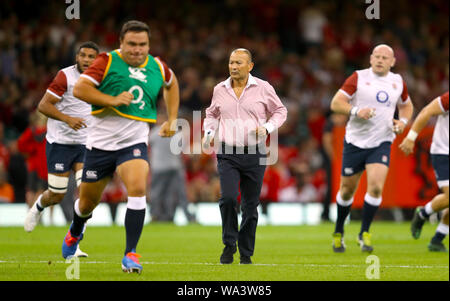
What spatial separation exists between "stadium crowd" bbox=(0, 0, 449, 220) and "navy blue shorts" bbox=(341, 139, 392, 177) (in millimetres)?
8682

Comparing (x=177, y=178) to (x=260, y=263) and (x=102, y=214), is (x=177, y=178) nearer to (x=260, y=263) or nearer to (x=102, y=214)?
(x=102, y=214)

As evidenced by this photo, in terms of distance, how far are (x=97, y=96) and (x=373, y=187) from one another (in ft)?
16.9

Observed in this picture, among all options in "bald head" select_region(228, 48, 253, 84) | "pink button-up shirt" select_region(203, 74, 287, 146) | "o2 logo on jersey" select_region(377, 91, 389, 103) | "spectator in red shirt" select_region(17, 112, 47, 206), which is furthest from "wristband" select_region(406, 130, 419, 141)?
"spectator in red shirt" select_region(17, 112, 47, 206)

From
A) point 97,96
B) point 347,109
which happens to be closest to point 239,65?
point 97,96

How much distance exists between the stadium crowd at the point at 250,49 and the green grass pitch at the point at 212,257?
4.86 metres

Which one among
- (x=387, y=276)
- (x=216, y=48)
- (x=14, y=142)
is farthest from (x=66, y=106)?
(x=216, y=48)

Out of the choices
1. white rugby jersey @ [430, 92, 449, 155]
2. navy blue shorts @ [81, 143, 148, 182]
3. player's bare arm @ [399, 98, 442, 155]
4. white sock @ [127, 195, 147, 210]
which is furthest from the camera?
white rugby jersey @ [430, 92, 449, 155]

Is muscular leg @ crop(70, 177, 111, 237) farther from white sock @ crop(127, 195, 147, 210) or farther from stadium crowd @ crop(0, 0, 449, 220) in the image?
stadium crowd @ crop(0, 0, 449, 220)

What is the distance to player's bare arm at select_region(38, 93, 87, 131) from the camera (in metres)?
10.6

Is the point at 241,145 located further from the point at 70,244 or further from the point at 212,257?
the point at 70,244

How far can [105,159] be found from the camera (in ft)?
27.9

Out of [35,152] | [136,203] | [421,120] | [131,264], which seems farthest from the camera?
[35,152]

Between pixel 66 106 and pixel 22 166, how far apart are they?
10578 millimetres

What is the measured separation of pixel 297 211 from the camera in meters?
22.3
